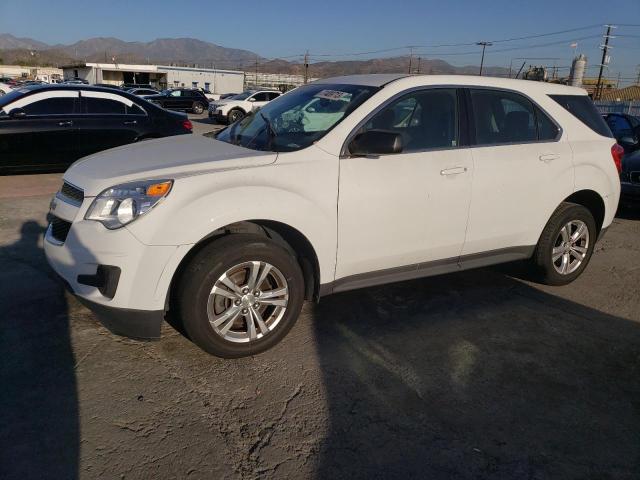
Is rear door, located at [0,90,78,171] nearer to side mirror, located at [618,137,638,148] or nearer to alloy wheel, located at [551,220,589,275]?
alloy wheel, located at [551,220,589,275]

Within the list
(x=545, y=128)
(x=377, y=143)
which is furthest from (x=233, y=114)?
(x=377, y=143)

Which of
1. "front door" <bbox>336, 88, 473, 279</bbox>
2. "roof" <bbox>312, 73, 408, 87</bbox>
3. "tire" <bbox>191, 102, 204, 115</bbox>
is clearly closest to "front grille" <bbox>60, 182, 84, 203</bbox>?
"front door" <bbox>336, 88, 473, 279</bbox>

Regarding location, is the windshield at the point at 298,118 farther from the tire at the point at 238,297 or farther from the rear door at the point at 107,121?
the rear door at the point at 107,121

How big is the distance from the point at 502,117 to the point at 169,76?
66.6m

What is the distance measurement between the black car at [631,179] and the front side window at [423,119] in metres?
5.13

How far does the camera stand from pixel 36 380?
288 cm

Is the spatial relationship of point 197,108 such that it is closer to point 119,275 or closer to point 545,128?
point 545,128

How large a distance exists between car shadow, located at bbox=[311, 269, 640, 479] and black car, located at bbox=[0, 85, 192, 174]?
605 cm

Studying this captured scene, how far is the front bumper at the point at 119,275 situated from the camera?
111 inches

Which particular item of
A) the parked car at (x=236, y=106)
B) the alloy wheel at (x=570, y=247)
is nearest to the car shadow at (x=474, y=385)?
the alloy wheel at (x=570, y=247)

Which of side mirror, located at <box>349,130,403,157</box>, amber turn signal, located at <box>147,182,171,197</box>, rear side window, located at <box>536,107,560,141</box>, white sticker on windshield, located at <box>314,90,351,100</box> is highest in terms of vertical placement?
white sticker on windshield, located at <box>314,90,351,100</box>

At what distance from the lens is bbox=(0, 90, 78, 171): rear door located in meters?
7.94

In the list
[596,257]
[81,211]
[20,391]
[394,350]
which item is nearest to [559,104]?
[596,257]

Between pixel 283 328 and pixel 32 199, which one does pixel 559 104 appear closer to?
pixel 283 328
